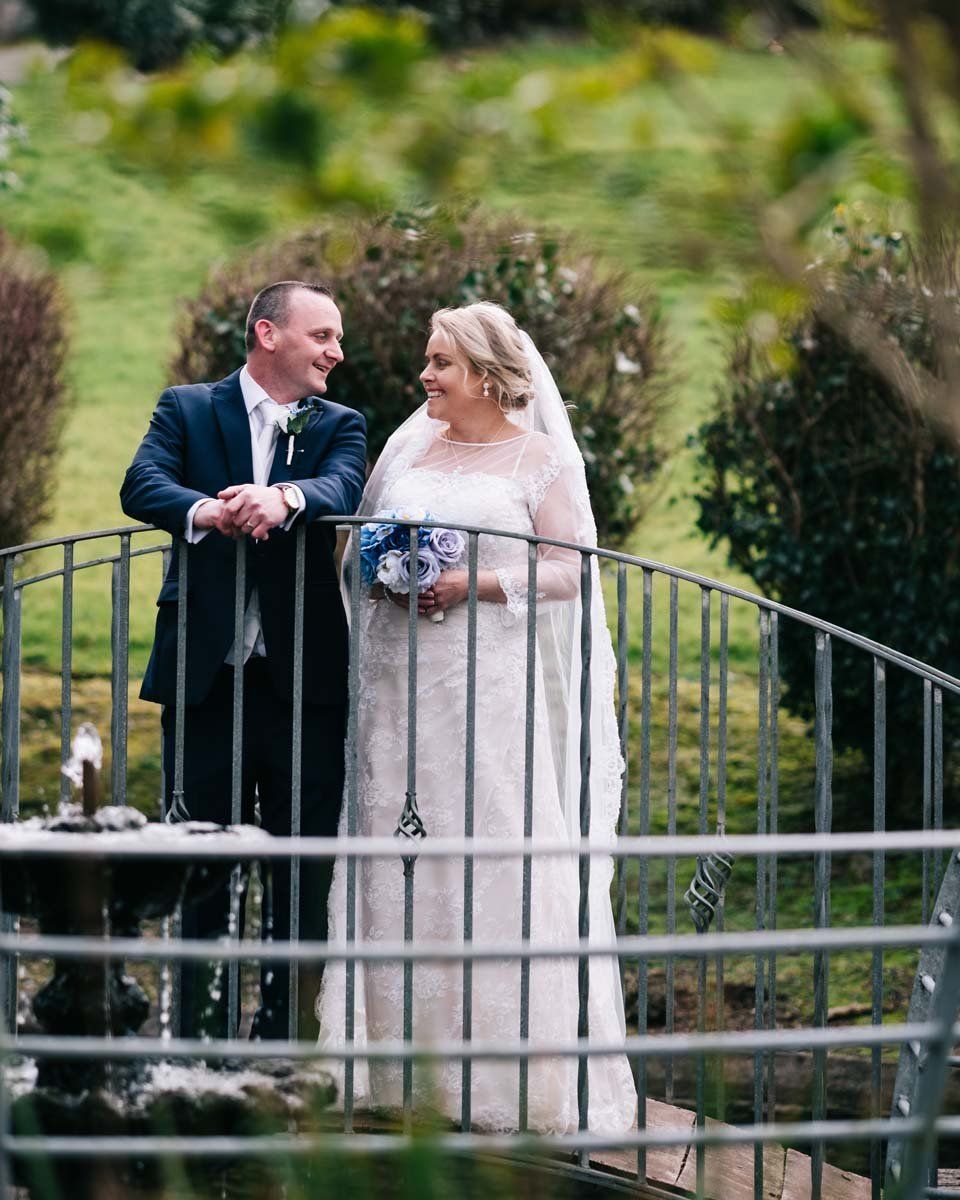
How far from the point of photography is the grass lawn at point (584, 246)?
8.07 ft

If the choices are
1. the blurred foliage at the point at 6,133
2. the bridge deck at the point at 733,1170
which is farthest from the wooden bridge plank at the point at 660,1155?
A: the blurred foliage at the point at 6,133

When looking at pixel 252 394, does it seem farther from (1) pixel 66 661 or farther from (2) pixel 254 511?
(1) pixel 66 661

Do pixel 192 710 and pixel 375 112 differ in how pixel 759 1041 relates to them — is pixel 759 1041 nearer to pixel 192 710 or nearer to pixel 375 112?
pixel 375 112

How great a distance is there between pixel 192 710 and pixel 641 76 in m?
2.95

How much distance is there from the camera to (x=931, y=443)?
25.2 feet

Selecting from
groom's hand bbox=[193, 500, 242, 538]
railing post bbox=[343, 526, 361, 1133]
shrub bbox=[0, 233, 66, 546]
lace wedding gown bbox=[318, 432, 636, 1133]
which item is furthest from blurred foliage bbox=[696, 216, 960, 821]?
shrub bbox=[0, 233, 66, 546]

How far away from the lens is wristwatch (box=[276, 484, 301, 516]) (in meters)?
4.40

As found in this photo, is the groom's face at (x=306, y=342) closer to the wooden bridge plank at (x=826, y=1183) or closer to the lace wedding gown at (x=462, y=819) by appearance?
the lace wedding gown at (x=462, y=819)

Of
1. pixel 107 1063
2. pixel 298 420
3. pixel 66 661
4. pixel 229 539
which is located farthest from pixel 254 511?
pixel 107 1063

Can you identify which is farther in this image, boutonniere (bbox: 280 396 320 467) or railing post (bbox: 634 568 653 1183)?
boutonniere (bbox: 280 396 320 467)

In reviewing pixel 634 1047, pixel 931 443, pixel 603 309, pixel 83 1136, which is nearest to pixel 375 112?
pixel 634 1047

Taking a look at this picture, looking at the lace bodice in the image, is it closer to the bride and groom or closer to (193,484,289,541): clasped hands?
the bride and groom

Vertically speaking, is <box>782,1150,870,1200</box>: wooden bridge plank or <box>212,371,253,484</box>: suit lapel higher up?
<box>212,371,253,484</box>: suit lapel

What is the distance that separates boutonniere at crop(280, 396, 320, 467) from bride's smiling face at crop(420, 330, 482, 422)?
0.32m
